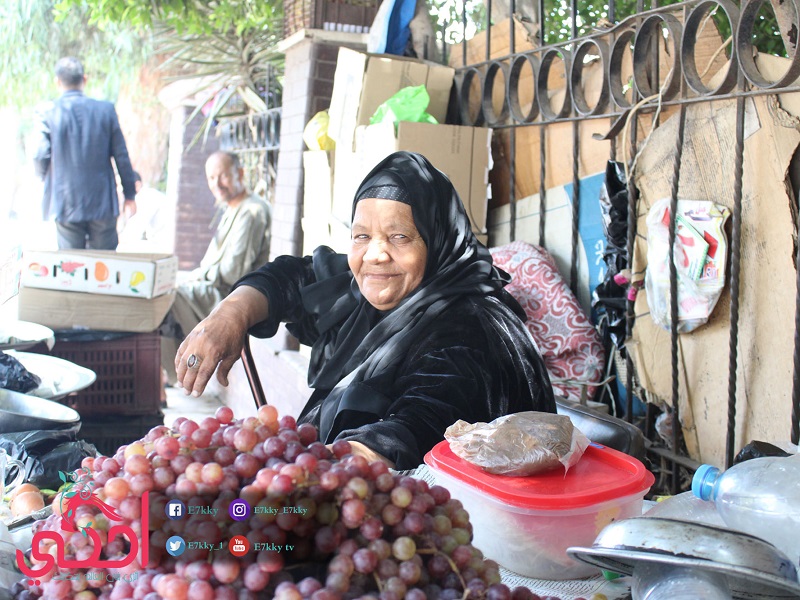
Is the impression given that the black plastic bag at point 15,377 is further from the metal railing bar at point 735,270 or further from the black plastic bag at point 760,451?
the metal railing bar at point 735,270

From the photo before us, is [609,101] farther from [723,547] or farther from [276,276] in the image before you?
[723,547]

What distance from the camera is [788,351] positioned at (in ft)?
7.64

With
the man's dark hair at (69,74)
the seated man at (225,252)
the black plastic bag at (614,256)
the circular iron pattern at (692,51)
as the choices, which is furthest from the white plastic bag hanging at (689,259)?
the man's dark hair at (69,74)

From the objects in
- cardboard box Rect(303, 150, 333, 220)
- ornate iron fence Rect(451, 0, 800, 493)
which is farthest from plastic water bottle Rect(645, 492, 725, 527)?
cardboard box Rect(303, 150, 333, 220)

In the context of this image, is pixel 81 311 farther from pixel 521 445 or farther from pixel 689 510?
pixel 689 510

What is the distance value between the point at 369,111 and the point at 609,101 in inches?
47.0

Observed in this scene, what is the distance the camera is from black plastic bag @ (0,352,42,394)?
2305 millimetres

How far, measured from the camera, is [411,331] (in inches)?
74.3

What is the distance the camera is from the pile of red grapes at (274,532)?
80cm

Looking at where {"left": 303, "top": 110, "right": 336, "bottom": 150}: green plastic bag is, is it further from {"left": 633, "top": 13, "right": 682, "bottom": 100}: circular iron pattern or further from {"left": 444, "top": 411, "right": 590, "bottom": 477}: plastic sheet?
{"left": 444, "top": 411, "right": 590, "bottom": 477}: plastic sheet

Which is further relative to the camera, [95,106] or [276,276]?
[95,106]

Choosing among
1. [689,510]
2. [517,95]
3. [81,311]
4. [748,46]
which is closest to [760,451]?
[689,510]

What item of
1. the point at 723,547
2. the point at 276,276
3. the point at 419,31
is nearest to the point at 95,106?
the point at 419,31

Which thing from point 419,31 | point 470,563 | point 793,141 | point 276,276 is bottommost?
point 470,563
